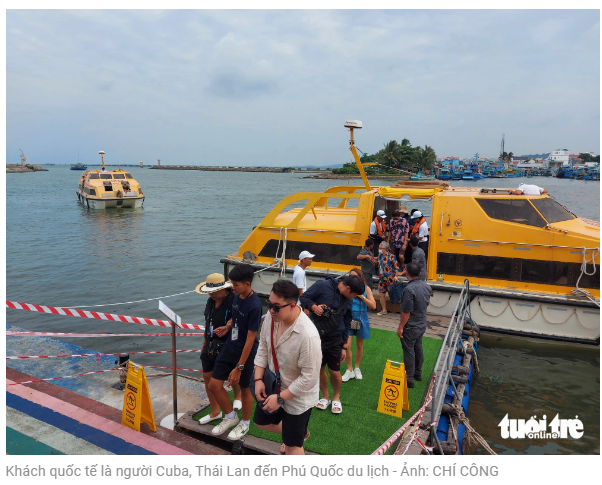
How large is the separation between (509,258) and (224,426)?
6.75 m

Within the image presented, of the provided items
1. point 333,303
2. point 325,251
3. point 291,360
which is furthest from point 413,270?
point 325,251

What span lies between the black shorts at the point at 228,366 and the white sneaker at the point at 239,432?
20.0 inches

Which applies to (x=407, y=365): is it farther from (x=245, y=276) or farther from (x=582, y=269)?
(x=582, y=269)

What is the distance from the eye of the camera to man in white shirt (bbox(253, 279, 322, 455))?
2.95 metres

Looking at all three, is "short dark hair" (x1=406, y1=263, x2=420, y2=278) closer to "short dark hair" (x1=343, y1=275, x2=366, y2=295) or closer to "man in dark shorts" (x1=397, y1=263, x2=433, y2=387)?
"man in dark shorts" (x1=397, y1=263, x2=433, y2=387)

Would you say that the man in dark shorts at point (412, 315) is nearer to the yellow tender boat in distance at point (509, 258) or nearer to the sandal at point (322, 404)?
the sandal at point (322, 404)

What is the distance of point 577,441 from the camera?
5.87 m

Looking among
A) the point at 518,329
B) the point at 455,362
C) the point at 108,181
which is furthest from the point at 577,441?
the point at 108,181

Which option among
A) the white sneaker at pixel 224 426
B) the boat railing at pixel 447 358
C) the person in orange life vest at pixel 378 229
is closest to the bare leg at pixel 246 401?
the white sneaker at pixel 224 426

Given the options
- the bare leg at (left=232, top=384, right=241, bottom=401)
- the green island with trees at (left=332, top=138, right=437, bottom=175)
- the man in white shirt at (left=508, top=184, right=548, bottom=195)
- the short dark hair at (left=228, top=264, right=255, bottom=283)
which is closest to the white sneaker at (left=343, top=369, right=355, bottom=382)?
the bare leg at (left=232, top=384, right=241, bottom=401)

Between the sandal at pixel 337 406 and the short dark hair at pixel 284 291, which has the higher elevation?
the short dark hair at pixel 284 291

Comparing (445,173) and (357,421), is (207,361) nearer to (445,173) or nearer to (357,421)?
(357,421)

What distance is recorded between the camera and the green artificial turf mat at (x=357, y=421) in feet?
14.1
